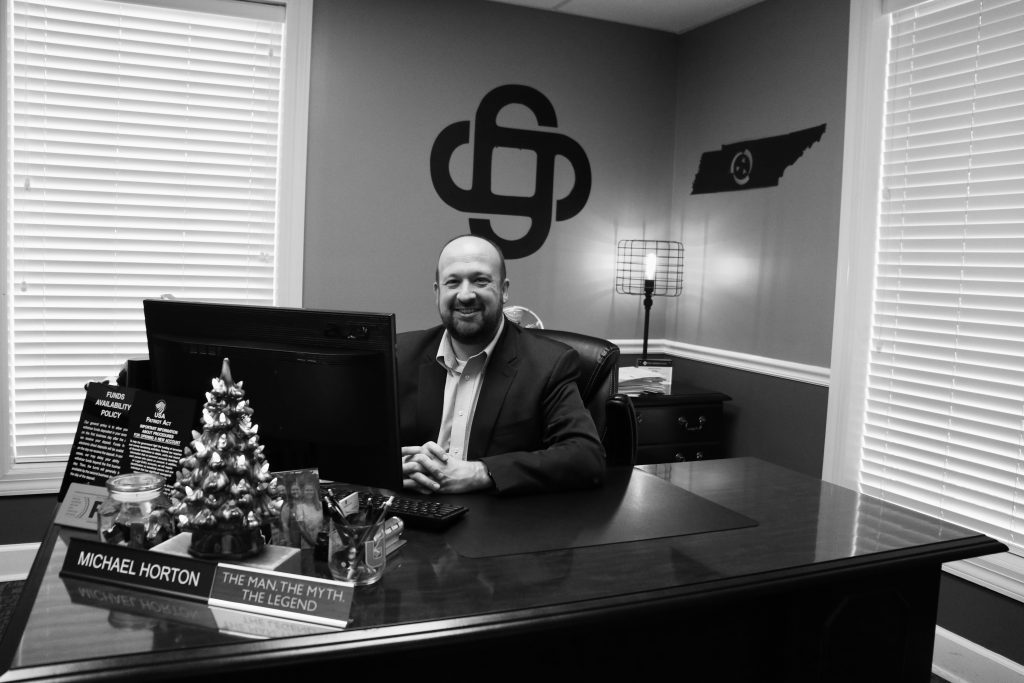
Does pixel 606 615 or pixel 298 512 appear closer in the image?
pixel 606 615

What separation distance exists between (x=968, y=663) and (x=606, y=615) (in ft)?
7.26

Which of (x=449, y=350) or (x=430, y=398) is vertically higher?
(x=449, y=350)

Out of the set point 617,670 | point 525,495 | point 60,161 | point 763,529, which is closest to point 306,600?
point 617,670

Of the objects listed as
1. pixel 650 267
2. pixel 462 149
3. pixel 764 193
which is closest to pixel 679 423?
pixel 650 267

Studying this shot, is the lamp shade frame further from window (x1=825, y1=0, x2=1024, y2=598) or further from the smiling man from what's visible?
the smiling man

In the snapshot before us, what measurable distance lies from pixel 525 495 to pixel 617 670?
1.62 feet

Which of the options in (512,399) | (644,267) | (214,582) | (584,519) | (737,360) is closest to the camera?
(214,582)

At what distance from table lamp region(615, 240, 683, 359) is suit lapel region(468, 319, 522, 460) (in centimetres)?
219

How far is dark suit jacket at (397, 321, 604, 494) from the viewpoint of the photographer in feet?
6.96

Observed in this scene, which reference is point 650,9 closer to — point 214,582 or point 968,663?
point 968,663

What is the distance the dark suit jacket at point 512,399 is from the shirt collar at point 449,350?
0.02 meters

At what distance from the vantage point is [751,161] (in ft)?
12.5

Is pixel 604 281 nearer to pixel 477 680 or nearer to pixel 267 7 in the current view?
pixel 267 7

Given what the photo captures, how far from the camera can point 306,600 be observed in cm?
115
